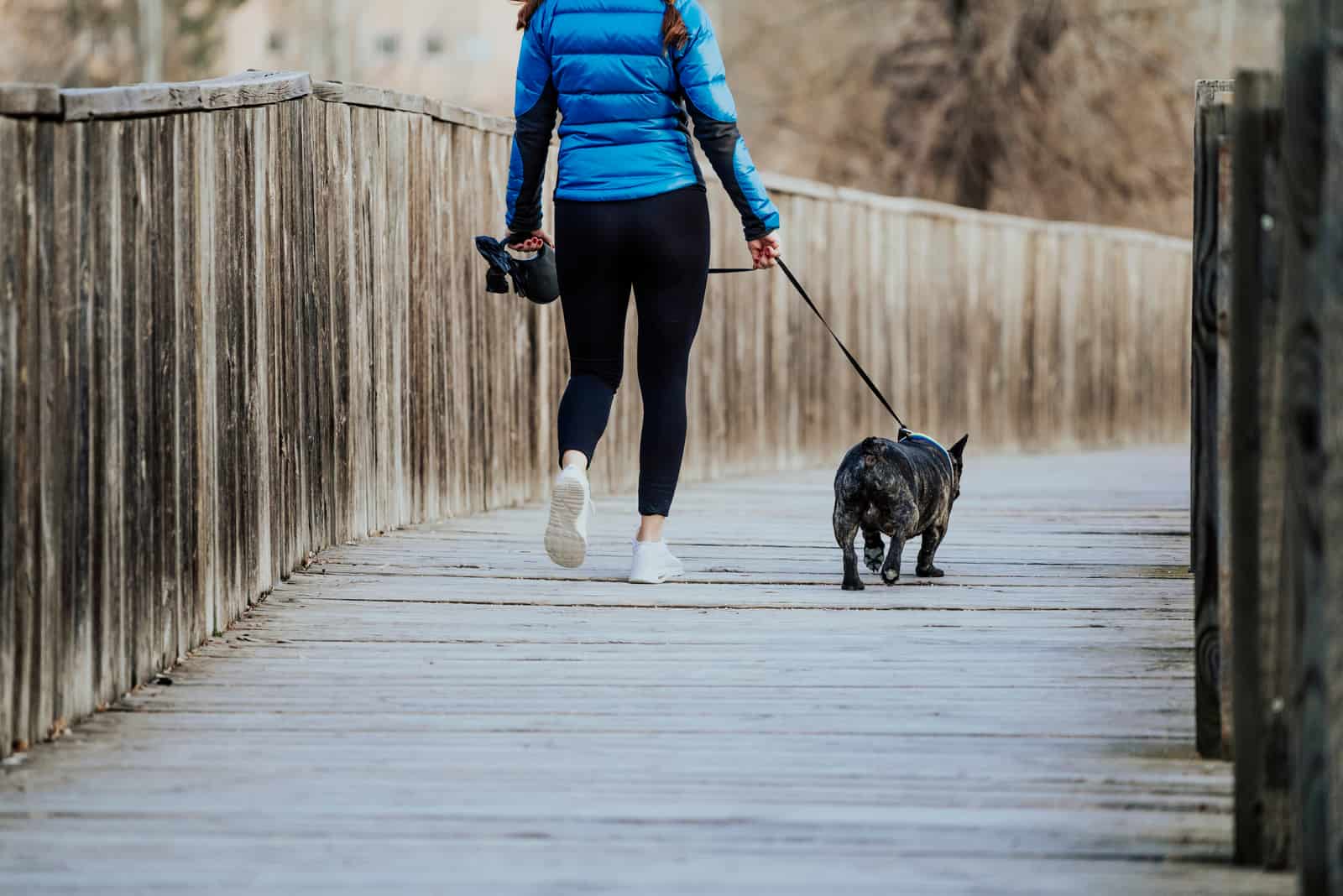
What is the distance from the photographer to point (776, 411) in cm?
1158

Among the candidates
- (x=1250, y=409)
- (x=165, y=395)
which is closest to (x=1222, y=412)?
(x=1250, y=409)

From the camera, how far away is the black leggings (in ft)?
19.4

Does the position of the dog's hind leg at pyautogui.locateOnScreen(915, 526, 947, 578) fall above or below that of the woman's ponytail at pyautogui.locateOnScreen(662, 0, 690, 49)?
below

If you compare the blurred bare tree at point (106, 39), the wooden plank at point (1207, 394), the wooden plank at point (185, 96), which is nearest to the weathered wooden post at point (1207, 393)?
Answer: the wooden plank at point (1207, 394)

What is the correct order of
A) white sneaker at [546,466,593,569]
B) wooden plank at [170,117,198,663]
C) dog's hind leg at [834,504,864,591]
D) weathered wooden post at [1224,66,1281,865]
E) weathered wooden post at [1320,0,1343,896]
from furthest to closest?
dog's hind leg at [834,504,864,591] → white sneaker at [546,466,593,569] → wooden plank at [170,117,198,663] → weathered wooden post at [1224,66,1281,865] → weathered wooden post at [1320,0,1343,896]

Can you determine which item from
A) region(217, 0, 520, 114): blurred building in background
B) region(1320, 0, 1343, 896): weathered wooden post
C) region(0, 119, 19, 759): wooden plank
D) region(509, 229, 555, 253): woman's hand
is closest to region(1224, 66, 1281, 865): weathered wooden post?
region(1320, 0, 1343, 896): weathered wooden post

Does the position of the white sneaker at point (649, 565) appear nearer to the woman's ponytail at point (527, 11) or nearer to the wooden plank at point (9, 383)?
the woman's ponytail at point (527, 11)

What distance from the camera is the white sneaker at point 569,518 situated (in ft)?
19.2

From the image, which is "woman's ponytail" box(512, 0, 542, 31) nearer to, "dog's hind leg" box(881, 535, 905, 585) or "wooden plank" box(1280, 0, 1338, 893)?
"dog's hind leg" box(881, 535, 905, 585)

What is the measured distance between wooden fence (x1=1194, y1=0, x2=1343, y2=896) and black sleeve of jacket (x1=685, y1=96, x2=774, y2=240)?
2.36 m

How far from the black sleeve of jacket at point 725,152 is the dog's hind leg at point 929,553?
3.45 feet

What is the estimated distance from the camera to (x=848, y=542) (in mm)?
5965

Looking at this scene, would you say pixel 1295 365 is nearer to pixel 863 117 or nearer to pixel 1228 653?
pixel 1228 653

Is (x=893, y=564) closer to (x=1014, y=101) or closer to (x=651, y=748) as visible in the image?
(x=651, y=748)
